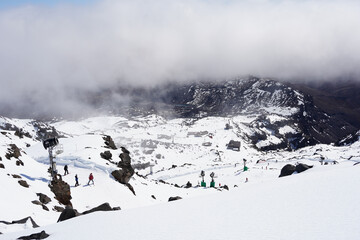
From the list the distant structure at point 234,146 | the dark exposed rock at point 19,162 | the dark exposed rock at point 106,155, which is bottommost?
the distant structure at point 234,146

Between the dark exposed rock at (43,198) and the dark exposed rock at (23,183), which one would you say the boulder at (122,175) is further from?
the dark exposed rock at (23,183)

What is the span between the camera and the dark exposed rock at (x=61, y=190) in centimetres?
3080

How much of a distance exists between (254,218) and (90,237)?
766cm

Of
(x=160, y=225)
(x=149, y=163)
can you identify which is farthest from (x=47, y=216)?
(x=149, y=163)

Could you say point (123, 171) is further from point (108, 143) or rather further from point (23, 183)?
point (23, 183)

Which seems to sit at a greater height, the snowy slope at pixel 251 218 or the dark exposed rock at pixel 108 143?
the snowy slope at pixel 251 218

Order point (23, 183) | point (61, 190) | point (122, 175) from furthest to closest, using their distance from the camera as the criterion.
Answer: point (122, 175) → point (61, 190) → point (23, 183)

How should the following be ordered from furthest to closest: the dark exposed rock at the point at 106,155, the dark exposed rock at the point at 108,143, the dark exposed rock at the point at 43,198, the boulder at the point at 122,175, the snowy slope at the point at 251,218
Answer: the dark exposed rock at the point at 108,143 → the dark exposed rock at the point at 106,155 → the boulder at the point at 122,175 → the dark exposed rock at the point at 43,198 → the snowy slope at the point at 251,218

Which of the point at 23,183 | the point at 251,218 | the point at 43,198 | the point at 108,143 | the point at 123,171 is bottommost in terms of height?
the point at 123,171

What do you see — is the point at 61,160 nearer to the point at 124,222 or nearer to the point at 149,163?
the point at 124,222

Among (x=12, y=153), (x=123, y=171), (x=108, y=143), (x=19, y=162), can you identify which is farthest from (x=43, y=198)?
(x=108, y=143)

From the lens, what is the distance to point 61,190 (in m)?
31.6

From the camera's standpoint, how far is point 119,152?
4666 cm

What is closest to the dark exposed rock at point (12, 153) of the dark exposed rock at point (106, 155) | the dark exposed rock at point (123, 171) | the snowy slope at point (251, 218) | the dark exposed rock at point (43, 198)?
the dark exposed rock at point (43, 198)
